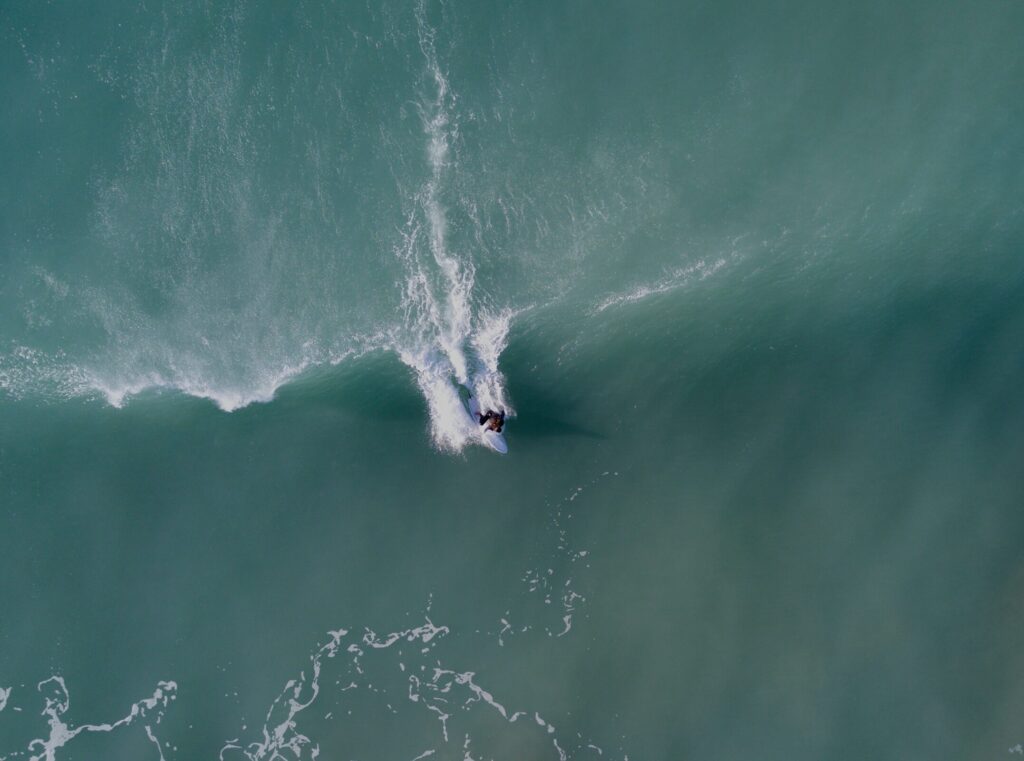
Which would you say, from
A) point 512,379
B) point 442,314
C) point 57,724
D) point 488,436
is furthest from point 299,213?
point 57,724

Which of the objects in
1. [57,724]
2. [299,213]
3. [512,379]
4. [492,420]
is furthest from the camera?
[57,724]

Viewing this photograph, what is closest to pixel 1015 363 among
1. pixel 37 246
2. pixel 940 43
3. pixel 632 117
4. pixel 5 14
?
pixel 940 43

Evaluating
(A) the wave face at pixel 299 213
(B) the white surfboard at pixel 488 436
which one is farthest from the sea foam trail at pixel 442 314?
(B) the white surfboard at pixel 488 436

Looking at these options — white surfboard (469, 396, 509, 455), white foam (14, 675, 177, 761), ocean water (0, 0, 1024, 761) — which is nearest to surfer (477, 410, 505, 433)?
white surfboard (469, 396, 509, 455)

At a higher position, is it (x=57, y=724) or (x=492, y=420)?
(x=492, y=420)

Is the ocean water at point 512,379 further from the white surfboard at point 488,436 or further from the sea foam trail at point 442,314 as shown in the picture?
the white surfboard at point 488,436

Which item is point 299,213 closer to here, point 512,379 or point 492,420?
point 512,379

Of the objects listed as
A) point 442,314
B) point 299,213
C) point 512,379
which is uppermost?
point 299,213
